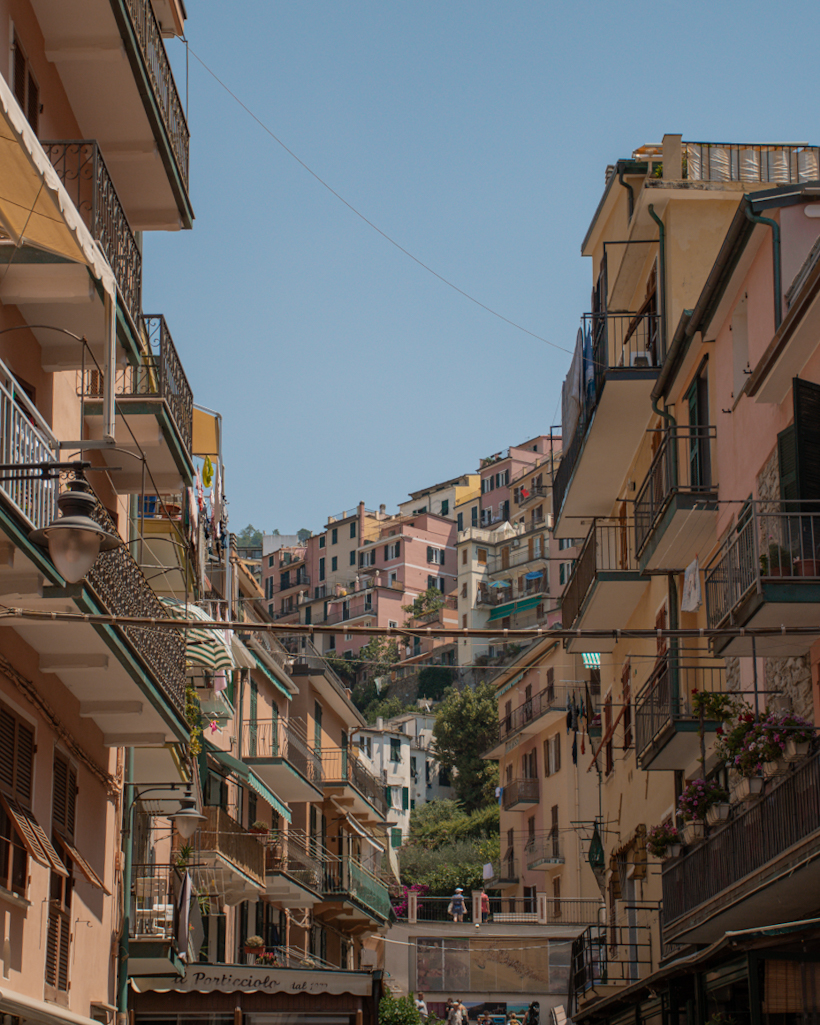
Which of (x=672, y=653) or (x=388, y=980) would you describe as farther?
(x=388, y=980)

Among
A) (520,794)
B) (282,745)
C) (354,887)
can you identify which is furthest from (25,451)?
(520,794)

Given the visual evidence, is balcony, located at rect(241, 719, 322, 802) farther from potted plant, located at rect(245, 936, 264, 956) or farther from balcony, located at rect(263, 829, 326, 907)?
potted plant, located at rect(245, 936, 264, 956)

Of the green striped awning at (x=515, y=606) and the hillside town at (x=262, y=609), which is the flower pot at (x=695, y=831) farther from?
the green striped awning at (x=515, y=606)

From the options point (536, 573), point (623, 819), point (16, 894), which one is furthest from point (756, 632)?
point (536, 573)

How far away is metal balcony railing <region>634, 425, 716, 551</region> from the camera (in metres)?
18.2

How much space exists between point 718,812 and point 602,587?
7187mm

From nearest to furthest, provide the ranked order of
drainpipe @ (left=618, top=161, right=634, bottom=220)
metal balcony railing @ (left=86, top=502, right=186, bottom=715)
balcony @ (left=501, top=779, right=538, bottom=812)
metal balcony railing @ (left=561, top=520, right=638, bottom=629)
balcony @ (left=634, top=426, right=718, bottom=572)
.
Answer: metal balcony railing @ (left=86, top=502, right=186, bottom=715), balcony @ (left=634, top=426, right=718, bottom=572), drainpipe @ (left=618, top=161, right=634, bottom=220), metal balcony railing @ (left=561, top=520, right=638, bottom=629), balcony @ (left=501, top=779, right=538, bottom=812)

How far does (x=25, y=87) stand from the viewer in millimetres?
13758

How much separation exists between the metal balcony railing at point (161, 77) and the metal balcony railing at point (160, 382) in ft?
7.52

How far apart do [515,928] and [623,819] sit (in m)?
18.0

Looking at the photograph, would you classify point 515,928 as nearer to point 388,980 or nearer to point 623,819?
point 388,980

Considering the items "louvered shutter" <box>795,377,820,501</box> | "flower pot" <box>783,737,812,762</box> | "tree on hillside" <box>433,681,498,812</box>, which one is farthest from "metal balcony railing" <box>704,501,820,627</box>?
"tree on hillside" <box>433,681,498,812</box>

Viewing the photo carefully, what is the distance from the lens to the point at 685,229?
68.4 feet

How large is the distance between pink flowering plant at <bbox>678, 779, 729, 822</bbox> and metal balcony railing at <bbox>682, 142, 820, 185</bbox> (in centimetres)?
927
